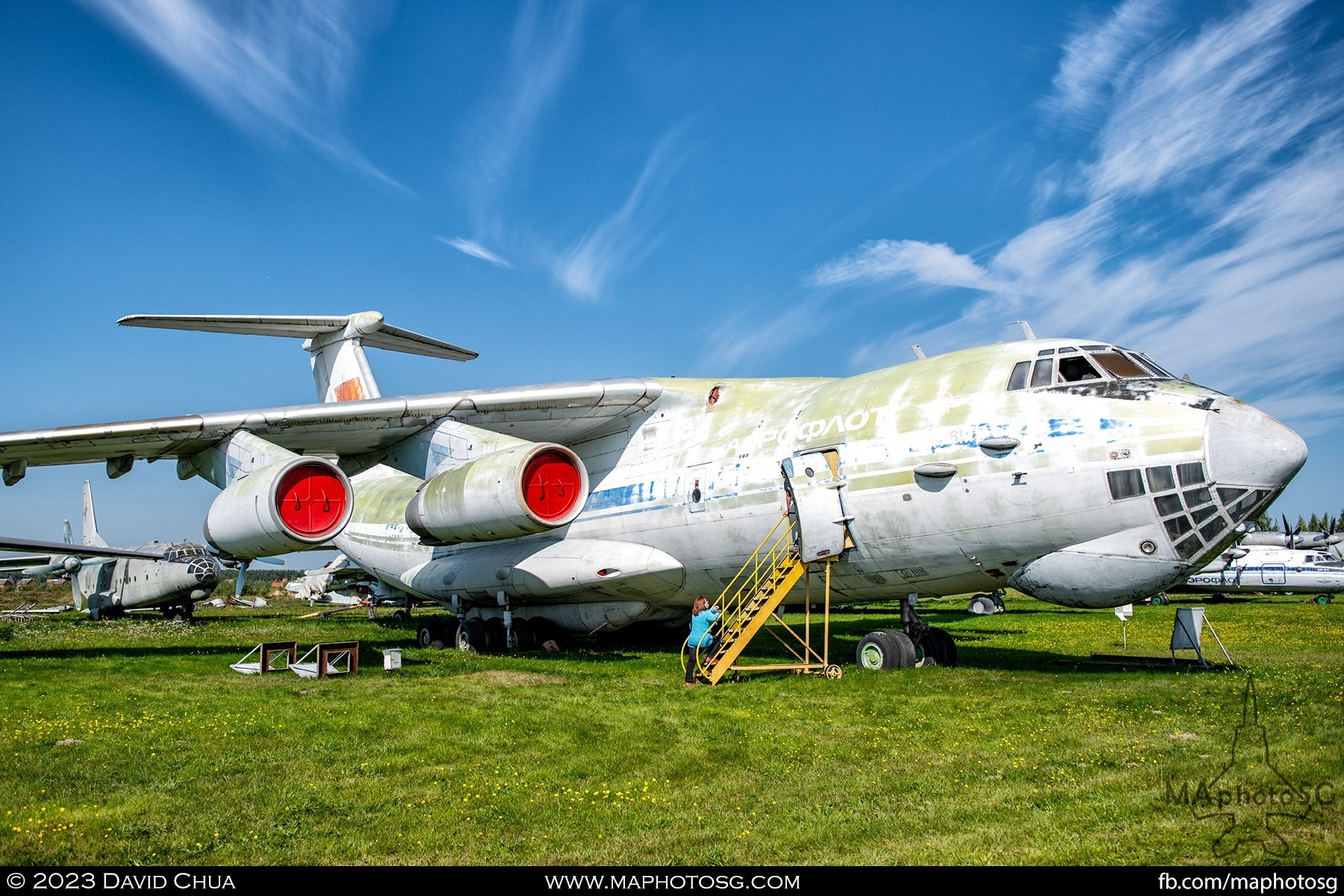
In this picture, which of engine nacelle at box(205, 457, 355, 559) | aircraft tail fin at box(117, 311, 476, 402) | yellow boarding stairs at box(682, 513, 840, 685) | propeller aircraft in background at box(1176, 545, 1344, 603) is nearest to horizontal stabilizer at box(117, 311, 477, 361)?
aircraft tail fin at box(117, 311, 476, 402)

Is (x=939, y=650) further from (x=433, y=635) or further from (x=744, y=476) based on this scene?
(x=433, y=635)

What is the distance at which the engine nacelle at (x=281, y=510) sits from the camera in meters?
10.7

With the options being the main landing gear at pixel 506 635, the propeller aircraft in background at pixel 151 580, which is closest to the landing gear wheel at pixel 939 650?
the main landing gear at pixel 506 635

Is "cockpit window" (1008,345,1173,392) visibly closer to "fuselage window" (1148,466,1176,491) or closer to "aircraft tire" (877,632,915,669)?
"fuselage window" (1148,466,1176,491)

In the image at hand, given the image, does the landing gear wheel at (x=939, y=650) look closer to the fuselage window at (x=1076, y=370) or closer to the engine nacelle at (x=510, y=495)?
the fuselage window at (x=1076, y=370)

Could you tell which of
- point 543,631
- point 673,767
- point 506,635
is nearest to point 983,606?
point 543,631

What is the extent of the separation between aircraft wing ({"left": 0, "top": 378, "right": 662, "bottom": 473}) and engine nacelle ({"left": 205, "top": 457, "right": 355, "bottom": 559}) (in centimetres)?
126

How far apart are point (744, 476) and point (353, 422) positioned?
19.6ft

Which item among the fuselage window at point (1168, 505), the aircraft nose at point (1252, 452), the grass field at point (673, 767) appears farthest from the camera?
the fuselage window at point (1168, 505)

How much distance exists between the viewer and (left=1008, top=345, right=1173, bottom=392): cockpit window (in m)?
8.60

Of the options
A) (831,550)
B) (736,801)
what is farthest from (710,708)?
(736,801)

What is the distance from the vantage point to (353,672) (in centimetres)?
1094

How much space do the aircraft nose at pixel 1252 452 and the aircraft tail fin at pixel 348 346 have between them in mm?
13001
